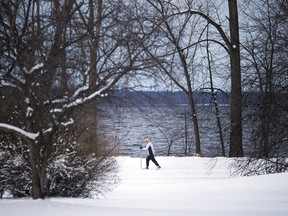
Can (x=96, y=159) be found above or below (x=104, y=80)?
below

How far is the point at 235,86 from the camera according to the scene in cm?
1750

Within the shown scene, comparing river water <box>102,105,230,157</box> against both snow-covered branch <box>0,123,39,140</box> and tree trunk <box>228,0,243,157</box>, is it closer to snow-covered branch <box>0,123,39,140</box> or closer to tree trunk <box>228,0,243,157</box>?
tree trunk <box>228,0,243,157</box>

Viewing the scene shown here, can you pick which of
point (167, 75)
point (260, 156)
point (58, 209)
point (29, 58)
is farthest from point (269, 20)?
point (58, 209)

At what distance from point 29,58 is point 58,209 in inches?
98.1

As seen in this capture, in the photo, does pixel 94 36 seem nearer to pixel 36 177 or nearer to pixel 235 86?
pixel 36 177

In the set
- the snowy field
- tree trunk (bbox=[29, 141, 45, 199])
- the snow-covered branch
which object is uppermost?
the snow-covered branch

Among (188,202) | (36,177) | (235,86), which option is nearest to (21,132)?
(36,177)

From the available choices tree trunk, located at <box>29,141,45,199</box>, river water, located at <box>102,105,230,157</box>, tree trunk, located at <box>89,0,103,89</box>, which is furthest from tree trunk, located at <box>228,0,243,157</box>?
tree trunk, located at <box>29,141,45,199</box>

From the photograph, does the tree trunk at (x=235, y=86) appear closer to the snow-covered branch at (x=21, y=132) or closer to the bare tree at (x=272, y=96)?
the bare tree at (x=272, y=96)

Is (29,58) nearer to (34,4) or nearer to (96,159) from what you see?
(34,4)

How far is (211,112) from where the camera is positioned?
23.6 metres

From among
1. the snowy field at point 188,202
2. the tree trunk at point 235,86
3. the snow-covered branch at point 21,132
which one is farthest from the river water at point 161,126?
the snowy field at point 188,202

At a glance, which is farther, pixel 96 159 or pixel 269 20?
pixel 269 20

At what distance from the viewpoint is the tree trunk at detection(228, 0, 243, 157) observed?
17234mm
